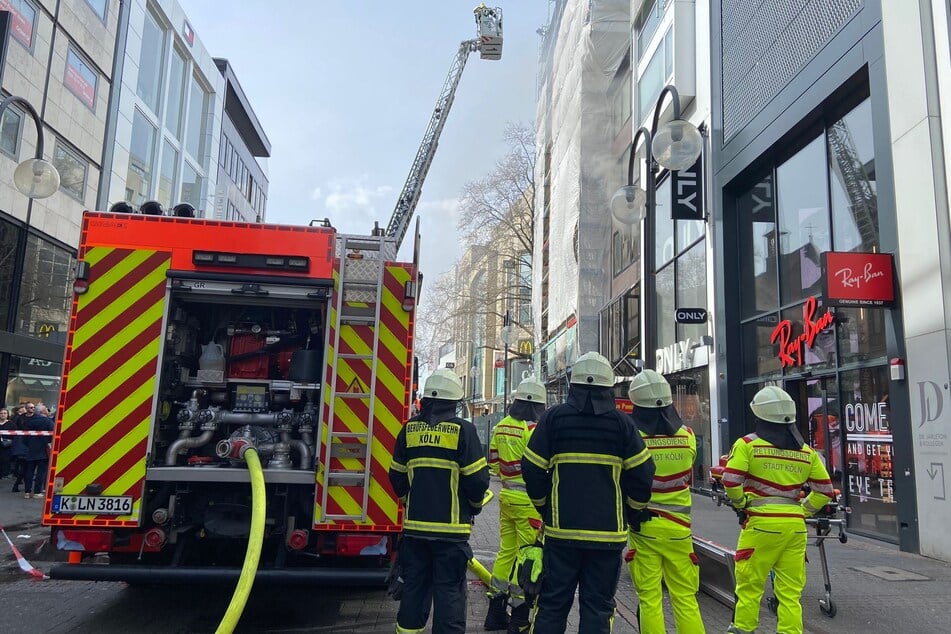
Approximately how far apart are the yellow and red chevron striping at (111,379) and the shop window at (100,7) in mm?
17588

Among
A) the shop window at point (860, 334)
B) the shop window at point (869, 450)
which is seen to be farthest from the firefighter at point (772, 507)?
the shop window at point (860, 334)

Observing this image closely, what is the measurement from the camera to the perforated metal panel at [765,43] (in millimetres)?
11430

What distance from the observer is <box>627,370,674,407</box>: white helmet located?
459 centimetres

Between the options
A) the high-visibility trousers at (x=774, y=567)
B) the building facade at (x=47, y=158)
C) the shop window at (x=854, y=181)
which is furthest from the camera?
the building facade at (x=47, y=158)

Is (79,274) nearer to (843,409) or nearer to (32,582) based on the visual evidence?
(32,582)

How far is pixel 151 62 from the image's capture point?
23688 millimetres

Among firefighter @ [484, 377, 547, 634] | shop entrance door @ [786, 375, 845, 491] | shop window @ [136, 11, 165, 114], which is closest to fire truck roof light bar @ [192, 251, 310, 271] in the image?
firefighter @ [484, 377, 547, 634]

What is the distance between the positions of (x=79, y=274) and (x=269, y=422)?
173 cm

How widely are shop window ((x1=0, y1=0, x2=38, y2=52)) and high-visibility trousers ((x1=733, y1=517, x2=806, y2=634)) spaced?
17.2 meters

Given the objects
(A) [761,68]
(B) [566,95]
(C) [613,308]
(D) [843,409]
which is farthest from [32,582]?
(B) [566,95]

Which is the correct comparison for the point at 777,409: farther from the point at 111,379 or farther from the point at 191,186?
the point at 191,186

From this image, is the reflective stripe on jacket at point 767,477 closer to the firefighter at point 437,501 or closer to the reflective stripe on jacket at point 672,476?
the reflective stripe on jacket at point 672,476

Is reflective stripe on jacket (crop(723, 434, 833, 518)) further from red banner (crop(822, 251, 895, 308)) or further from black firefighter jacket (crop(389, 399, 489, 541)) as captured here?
red banner (crop(822, 251, 895, 308))

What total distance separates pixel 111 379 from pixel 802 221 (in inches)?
441
